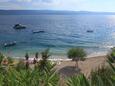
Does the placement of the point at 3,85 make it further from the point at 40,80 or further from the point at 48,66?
the point at 48,66

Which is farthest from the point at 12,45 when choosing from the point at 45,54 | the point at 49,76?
the point at 49,76

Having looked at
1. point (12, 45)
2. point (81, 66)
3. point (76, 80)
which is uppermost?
point (76, 80)

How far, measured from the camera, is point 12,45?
214 ft

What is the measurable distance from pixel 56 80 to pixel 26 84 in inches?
64.8

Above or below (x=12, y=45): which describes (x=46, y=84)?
above

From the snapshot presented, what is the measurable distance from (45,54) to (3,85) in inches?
315

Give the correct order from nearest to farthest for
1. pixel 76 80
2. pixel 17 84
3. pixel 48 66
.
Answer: pixel 76 80 < pixel 17 84 < pixel 48 66

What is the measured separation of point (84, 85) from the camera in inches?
268

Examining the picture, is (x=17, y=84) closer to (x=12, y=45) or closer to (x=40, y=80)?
(x=40, y=80)

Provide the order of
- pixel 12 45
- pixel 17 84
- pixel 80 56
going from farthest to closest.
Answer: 1. pixel 12 45
2. pixel 80 56
3. pixel 17 84

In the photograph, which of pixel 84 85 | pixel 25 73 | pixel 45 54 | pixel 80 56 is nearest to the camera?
pixel 84 85

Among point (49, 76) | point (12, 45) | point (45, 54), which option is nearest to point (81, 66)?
point (45, 54)

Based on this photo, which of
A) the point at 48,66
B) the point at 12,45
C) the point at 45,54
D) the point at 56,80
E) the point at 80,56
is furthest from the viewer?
the point at 12,45

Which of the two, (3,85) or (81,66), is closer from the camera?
(3,85)
